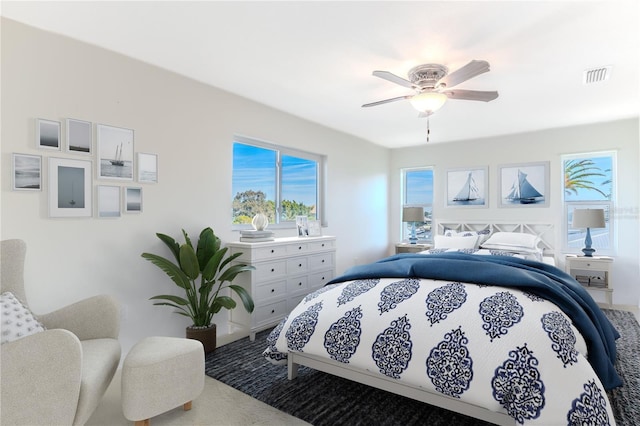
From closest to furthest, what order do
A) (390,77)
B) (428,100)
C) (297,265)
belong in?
(390,77)
(428,100)
(297,265)

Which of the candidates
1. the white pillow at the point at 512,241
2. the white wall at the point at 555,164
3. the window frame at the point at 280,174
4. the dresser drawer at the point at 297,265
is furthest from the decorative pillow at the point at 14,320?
the white wall at the point at 555,164

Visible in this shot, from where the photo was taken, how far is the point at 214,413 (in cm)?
211

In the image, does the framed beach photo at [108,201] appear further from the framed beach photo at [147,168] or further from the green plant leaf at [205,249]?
the green plant leaf at [205,249]

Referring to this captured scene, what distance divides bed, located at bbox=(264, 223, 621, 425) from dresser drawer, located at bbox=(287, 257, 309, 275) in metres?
1.09

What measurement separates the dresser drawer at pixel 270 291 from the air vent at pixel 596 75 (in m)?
3.44

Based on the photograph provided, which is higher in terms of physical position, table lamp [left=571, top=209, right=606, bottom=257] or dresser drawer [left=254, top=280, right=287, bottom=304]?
table lamp [left=571, top=209, right=606, bottom=257]

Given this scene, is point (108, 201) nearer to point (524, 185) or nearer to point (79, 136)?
point (79, 136)

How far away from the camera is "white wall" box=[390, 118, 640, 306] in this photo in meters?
4.41

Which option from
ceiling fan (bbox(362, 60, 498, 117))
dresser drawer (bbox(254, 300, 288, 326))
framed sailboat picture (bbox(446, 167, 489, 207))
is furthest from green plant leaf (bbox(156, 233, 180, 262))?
framed sailboat picture (bbox(446, 167, 489, 207))

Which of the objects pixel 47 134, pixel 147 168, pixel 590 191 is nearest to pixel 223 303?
pixel 147 168

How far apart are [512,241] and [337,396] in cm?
353

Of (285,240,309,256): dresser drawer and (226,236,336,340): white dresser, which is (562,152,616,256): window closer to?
(226,236,336,340): white dresser

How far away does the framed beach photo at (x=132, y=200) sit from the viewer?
9.23 ft

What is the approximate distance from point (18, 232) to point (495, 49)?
3647 millimetres
